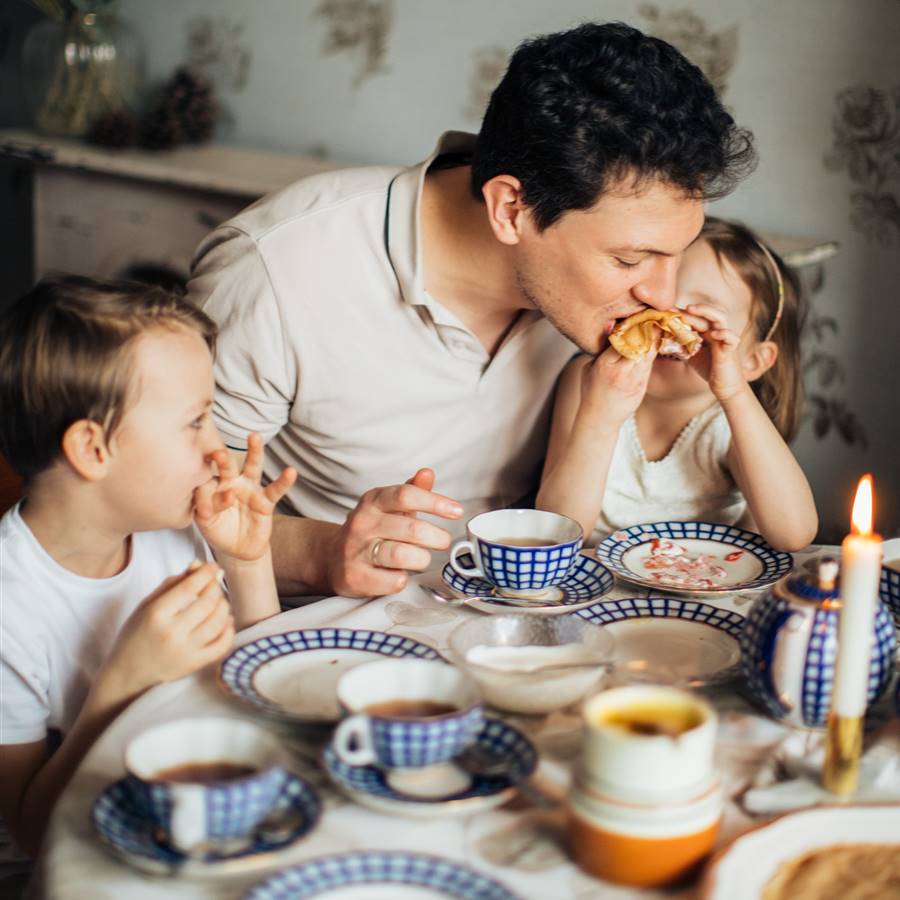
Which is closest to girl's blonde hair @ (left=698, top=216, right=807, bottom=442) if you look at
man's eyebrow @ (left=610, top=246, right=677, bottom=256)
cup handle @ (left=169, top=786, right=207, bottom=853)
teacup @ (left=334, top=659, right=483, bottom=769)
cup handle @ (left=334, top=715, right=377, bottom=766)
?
man's eyebrow @ (left=610, top=246, right=677, bottom=256)

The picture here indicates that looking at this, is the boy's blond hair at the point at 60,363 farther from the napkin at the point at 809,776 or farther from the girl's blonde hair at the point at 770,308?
the girl's blonde hair at the point at 770,308

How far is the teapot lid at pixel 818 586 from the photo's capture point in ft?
3.41

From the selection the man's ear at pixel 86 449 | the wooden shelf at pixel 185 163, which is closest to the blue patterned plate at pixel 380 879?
the man's ear at pixel 86 449

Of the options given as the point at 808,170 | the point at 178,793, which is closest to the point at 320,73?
the point at 808,170

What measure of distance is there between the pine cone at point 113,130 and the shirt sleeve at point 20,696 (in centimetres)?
221

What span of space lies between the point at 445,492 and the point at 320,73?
161cm

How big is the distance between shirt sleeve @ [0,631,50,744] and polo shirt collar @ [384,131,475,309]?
818 mm

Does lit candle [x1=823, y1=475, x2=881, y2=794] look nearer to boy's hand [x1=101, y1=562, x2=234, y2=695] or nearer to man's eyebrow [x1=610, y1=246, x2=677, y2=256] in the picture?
boy's hand [x1=101, y1=562, x2=234, y2=695]

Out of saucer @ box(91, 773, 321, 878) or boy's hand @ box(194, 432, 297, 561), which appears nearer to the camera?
saucer @ box(91, 773, 321, 878)

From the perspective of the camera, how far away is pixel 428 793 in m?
0.92

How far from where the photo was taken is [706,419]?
2.01 m

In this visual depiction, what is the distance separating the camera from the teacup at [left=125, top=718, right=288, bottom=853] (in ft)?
2.69

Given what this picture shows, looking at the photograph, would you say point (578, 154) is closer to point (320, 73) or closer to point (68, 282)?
point (68, 282)

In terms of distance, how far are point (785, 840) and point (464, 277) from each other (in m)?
1.14
